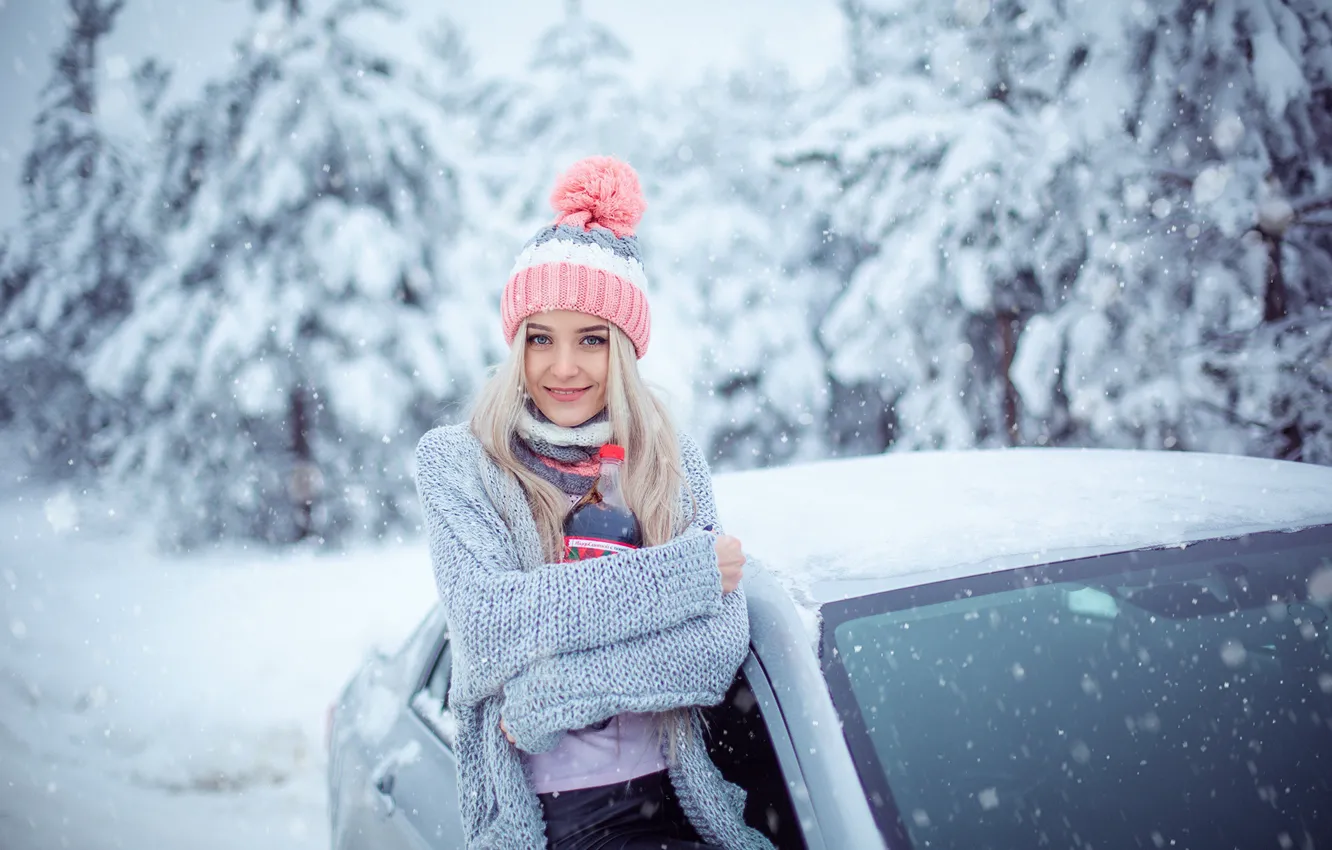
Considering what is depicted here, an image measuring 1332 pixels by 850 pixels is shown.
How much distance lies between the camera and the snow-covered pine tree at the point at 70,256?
12.4 m

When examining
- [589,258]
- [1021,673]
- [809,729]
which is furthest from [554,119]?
[809,729]

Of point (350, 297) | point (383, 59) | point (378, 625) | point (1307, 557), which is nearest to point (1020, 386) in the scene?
point (1307, 557)

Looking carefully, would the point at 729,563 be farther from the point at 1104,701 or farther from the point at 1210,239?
the point at 1210,239

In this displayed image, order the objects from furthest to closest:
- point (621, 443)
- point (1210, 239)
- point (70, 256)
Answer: point (70, 256), point (1210, 239), point (621, 443)

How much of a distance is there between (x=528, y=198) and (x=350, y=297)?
2.66 metres

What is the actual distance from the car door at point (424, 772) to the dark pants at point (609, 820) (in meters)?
0.28

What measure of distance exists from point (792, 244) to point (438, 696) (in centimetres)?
908

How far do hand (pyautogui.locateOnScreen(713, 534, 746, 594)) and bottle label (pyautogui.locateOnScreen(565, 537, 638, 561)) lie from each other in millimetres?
188

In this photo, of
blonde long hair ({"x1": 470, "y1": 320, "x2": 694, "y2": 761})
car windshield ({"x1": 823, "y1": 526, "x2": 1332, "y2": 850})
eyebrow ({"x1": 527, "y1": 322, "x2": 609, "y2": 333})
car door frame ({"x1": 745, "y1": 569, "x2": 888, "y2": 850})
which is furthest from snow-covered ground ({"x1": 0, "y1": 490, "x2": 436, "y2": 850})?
car windshield ({"x1": 823, "y1": 526, "x2": 1332, "y2": 850})

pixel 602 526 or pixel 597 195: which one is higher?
pixel 597 195

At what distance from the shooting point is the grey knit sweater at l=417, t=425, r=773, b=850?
1.38 m

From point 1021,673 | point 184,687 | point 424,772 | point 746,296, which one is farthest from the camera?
point 746,296

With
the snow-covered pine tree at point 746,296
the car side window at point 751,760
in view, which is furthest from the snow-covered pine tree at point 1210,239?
the car side window at point 751,760

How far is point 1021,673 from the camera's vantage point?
1.68 metres
